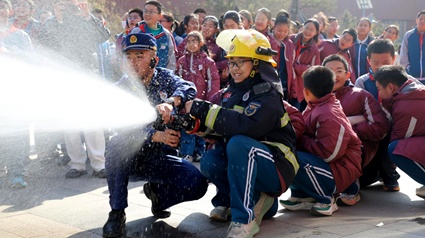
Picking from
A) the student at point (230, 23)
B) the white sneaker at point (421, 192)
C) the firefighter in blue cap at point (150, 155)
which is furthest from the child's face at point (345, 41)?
the firefighter in blue cap at point (150, 155)

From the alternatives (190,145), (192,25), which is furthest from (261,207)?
(192,25)

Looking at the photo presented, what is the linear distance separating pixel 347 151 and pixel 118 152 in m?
2.22

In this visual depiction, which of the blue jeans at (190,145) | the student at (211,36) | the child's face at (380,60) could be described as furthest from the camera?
the student at (211,36)

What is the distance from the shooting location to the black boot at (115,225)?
210 inches

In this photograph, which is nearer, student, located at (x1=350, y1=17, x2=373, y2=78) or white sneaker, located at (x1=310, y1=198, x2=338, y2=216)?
white sneaker, located at (x1=310, y1=198, x2=338, y2=216)

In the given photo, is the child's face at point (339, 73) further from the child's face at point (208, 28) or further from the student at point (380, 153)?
the child's face at point (208, 28)

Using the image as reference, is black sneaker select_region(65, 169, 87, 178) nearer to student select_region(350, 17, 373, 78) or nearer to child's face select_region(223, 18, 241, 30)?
child's face select_region(223, 18, 241, 30)

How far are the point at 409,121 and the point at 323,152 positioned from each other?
41.2 inches

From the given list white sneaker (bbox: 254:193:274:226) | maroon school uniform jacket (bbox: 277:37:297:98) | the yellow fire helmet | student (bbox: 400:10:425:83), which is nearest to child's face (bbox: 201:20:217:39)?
maroon school uniform jacket (bbox: 277:37:297:98)

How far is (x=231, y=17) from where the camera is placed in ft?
33.4

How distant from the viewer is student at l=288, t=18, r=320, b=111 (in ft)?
33.7

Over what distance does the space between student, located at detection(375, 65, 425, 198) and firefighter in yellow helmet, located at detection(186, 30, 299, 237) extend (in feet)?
4.71

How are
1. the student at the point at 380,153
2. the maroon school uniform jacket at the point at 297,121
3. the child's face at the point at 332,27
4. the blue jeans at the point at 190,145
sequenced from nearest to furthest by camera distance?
the maroon school uniform jacket at the point at 297,121
the student at the point at 380,153
the blue jeans at the point at 190,145
the child's face at the point at 332,27

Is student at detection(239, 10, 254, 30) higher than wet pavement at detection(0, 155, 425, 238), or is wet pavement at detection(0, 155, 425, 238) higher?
student at detection(239, 10, 254, 30)
